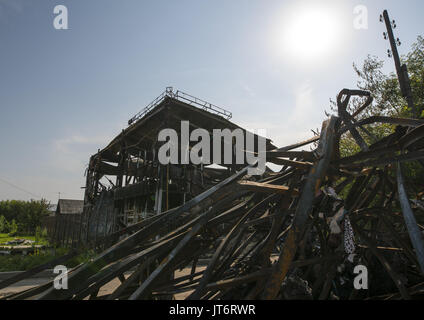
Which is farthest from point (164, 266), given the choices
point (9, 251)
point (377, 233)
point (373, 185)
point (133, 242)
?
point (9, 251)

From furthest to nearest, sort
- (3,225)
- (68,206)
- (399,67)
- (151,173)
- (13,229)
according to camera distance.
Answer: (68,206) < (3,225) < (13,229) < (151,173) < (399,67)

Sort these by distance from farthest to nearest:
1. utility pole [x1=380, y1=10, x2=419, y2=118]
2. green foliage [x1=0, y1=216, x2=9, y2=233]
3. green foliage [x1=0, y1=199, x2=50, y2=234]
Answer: green foliage [x1=0, y1=199, x2=50, y2=234], green foliage [x1=0, y1=216, x2=9, y2=233], utility pole [x1=380, y1=10, x2=419, y2=118]

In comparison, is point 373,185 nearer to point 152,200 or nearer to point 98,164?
point 152,200

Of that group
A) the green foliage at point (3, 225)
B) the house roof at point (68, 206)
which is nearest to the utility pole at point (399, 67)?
the house roof at point (68, 206)

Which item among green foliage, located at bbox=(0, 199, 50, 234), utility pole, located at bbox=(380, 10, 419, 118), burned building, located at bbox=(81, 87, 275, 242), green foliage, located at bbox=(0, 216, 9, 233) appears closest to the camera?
utility pole, located at bbox=(380, 10, 419, 118)

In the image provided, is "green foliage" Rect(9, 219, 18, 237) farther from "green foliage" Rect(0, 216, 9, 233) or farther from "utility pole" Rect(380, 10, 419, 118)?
"utility pole" Rect(380, 10, 419, 118)

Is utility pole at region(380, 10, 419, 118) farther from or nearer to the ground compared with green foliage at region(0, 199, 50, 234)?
farther from the ground

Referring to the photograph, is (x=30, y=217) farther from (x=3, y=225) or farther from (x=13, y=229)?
(x=13, y=229)

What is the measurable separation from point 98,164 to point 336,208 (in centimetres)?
2093

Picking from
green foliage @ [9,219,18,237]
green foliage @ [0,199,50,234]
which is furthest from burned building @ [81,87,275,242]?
green foliage @ [0,199,50,234]

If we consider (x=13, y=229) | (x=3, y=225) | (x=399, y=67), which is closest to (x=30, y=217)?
(x=3, y=225)

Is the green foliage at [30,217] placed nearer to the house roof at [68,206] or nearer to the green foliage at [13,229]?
the green foliage at [13,229]

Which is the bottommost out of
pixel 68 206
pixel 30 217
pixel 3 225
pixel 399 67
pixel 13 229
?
pixel 13 229

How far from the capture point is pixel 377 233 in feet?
8.55
